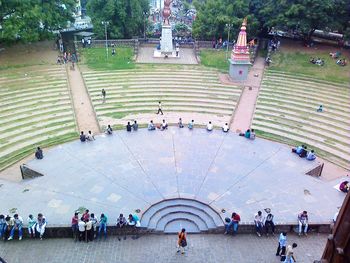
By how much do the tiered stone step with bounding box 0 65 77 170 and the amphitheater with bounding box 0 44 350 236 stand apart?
0.08 meters

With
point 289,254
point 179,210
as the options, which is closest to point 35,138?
point 179,210

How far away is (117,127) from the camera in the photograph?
26859 millimetres

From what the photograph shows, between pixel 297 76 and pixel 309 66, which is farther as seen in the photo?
pixel 309 66

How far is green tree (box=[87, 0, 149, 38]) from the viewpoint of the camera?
45.1 metres

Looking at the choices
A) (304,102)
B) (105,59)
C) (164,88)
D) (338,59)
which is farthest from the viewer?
(105,59)

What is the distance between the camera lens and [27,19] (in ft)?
125

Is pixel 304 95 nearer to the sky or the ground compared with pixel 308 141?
nearer to the sky

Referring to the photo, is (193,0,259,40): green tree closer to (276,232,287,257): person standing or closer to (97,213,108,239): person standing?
(276,232,287,257): person standing

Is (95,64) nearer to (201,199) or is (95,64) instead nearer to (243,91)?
(243,91)

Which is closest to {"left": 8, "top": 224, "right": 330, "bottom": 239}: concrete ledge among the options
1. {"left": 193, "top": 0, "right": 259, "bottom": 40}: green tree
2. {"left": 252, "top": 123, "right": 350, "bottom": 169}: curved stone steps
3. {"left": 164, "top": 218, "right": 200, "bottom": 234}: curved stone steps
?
{"left": 164, "top": 218, "right": 200, "bottom": 234}: curved stone steps

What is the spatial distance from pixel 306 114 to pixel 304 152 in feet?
24.4

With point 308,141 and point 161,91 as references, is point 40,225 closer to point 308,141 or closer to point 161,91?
point 308,141

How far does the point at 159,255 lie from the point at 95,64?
28.9 metres

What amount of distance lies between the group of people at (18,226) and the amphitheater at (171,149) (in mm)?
740
